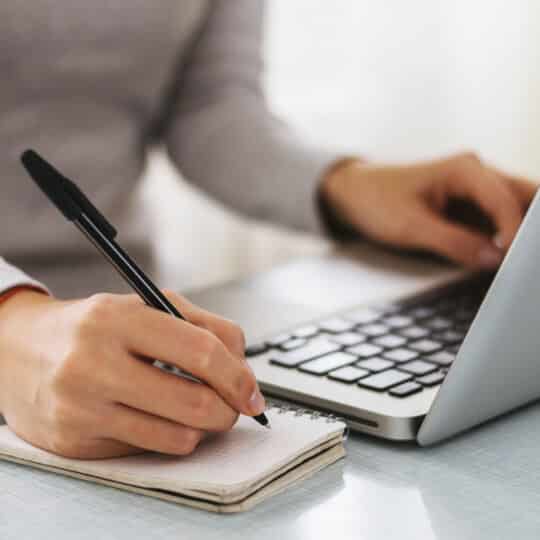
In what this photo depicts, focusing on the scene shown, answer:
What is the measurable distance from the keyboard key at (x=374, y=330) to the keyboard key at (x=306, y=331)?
3 cm

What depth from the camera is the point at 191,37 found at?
1.09 meters

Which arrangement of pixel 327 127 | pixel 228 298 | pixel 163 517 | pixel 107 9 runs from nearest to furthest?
pixel 163 517, pixel 228 298, pixel 107 9, pixel 327 127

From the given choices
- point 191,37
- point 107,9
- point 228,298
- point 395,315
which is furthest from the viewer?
point 191,37

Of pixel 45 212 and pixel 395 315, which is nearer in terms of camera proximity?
pixel 395 315

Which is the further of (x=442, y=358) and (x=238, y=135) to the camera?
(x=238, y=135)

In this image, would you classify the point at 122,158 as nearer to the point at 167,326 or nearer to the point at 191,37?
the point at 191,37

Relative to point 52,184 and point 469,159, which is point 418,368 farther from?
point 469,159

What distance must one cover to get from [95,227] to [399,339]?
0.23 m

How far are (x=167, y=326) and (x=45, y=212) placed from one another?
0.53 meters

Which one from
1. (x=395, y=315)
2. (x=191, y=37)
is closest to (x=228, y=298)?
(x=395, y=315)

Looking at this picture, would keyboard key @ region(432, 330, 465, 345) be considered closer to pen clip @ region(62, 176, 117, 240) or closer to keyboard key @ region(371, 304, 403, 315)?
keyboard key @ region(371, 304, 403, 315)

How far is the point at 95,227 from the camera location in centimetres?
50

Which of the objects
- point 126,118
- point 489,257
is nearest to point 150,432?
point 489,257

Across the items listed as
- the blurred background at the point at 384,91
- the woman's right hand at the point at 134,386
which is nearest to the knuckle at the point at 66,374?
the woman's right hand at the point at 134,386
